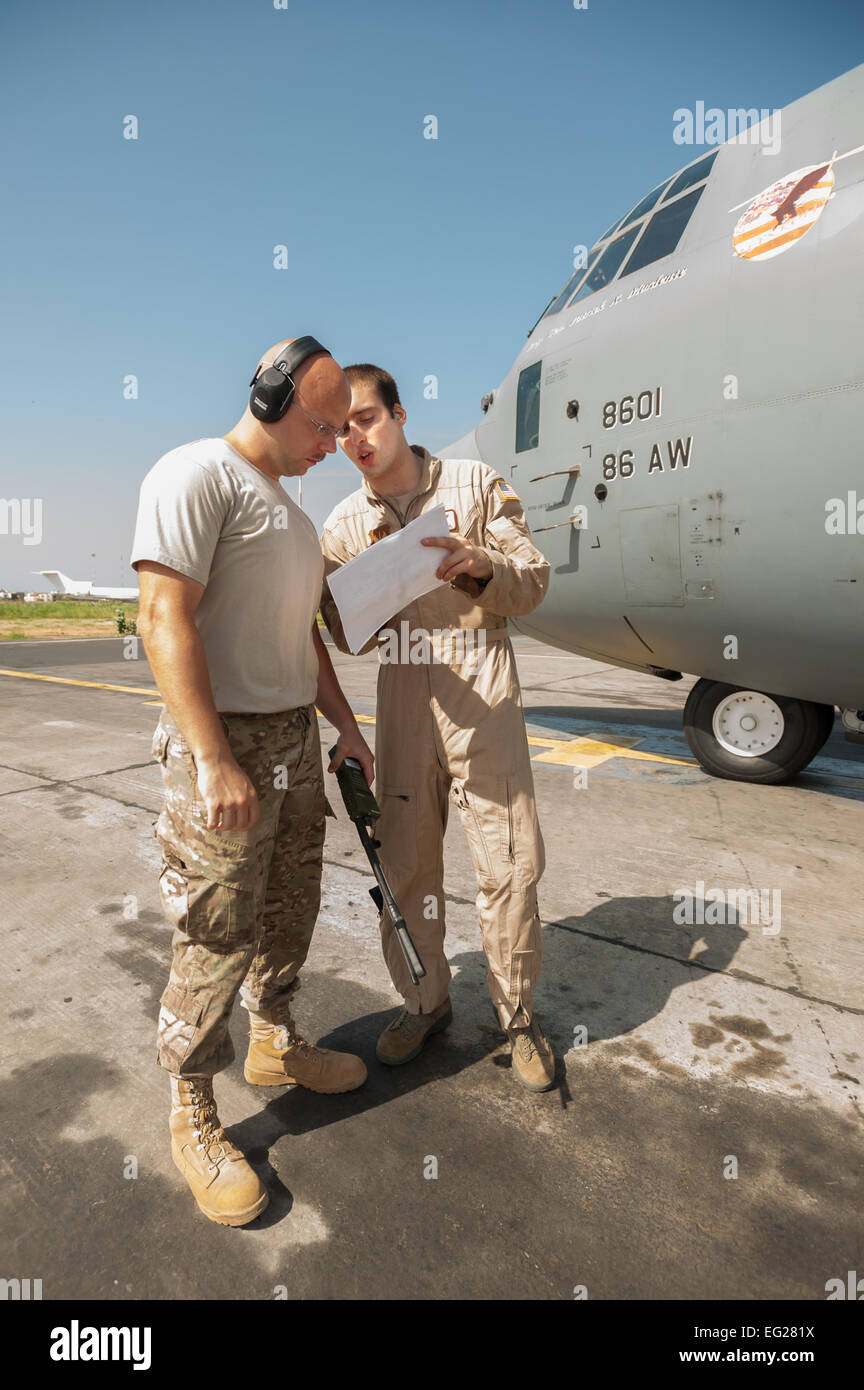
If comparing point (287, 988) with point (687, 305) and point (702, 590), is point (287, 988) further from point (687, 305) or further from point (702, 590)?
Answer: point (687, 305)

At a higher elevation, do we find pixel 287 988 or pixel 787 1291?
→ pixel 287 988

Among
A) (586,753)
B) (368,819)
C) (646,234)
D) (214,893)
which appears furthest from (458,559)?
(586,753)

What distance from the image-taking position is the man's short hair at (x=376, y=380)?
2.39 m

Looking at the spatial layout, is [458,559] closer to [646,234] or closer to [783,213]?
[783,213]

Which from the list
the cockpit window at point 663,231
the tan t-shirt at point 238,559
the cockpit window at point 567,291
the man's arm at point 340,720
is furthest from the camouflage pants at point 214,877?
the cockpit window at point 567,291

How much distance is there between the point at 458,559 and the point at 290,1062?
1651 mm

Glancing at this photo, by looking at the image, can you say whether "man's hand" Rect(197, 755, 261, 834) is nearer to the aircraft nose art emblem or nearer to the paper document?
the paper document

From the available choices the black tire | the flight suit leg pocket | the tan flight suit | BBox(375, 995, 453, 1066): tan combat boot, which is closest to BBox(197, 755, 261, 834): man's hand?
the tan flight suit

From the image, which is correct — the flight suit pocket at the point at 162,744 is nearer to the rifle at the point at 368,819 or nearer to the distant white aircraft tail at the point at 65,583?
the rifle at the point at 368,819

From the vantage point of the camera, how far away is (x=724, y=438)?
179 inches

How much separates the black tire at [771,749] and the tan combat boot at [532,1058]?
3697 millimetres

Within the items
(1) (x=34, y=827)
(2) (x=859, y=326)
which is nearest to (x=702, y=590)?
(2) (x=859, y=326)

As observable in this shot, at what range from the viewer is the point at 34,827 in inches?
193

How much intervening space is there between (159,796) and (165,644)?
4.27 m
